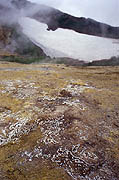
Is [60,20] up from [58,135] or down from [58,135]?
up

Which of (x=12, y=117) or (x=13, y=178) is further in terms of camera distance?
(x=12, y=117)

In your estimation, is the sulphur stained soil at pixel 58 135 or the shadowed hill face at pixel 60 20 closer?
the sulphur stained soil at pixel 58 135

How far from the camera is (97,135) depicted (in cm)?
388

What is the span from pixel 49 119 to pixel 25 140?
2.98ft

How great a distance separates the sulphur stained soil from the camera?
3.04m

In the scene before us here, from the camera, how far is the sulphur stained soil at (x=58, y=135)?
9.96 feet

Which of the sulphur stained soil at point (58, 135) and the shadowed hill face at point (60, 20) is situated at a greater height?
the shadowed hill face at point (60, 20)

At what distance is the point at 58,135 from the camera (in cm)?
383

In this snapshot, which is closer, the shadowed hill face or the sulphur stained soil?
the sulphur stained soil

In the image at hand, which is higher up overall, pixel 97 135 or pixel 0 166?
pixel 97 135

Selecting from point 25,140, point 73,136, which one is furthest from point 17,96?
point 73,136

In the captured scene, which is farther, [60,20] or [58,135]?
[60,20]

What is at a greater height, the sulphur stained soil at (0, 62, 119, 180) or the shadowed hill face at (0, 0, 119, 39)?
the shadowed hill face at (0, 0, 119, 39)

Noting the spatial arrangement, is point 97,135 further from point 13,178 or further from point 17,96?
point 17,96
